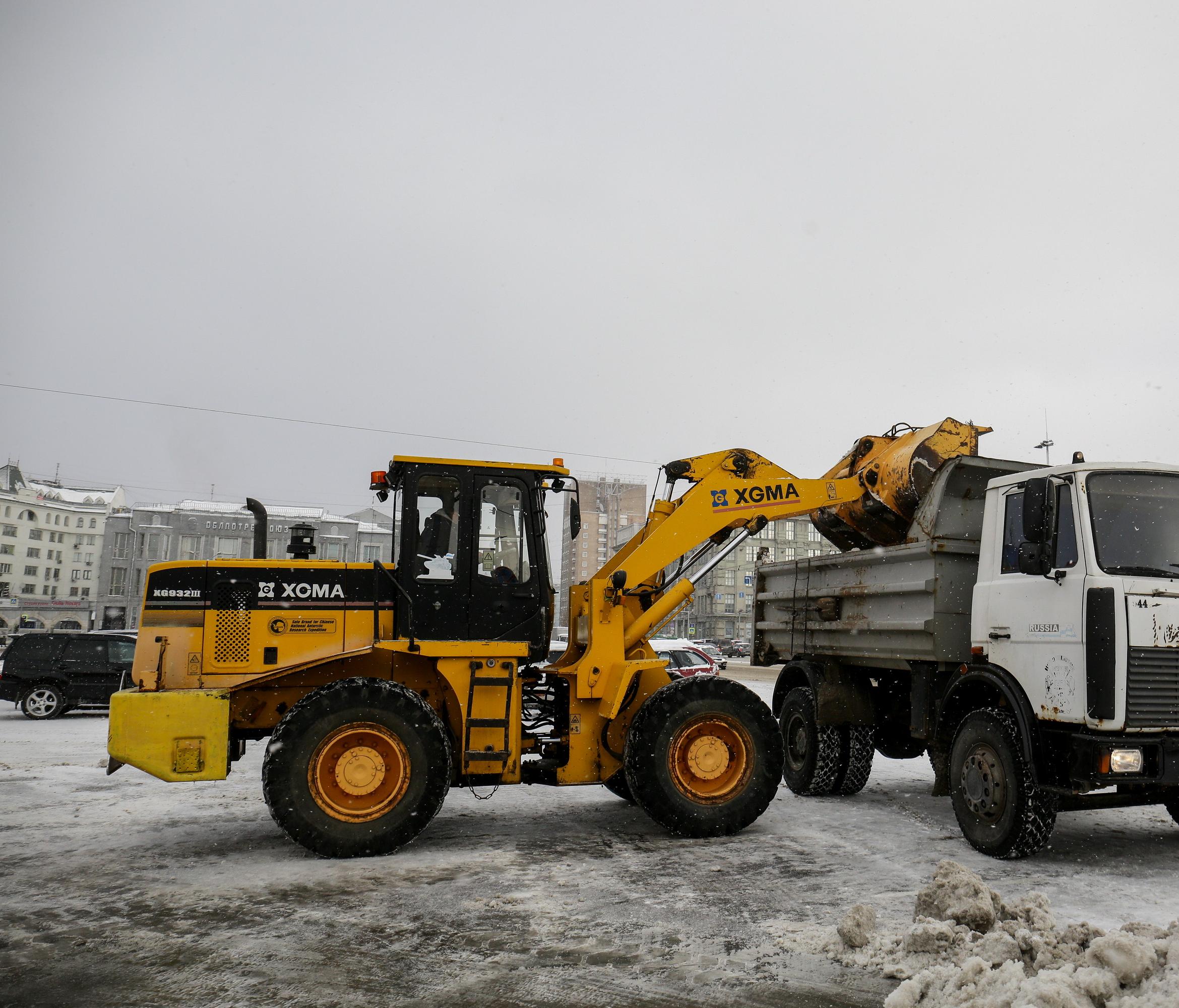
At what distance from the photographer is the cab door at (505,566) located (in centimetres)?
714

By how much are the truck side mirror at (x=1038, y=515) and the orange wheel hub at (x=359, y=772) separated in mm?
4558

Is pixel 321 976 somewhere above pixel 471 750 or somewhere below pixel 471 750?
below

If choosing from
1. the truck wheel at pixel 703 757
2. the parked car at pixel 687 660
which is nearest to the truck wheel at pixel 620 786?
the truck wheel at pixel 703 757

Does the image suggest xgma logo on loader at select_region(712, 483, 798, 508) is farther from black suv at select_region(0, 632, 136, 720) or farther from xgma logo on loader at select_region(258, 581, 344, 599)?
black suv at select_region(0, 632, 136, 720)

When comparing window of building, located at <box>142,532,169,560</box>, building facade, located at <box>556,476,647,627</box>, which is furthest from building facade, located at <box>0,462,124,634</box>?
building facade, located at <box>556,476,647,627</box>

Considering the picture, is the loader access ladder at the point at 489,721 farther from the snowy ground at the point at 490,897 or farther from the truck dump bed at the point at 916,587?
the truck dump bed at the point at 916,587

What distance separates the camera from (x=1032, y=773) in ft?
19.5

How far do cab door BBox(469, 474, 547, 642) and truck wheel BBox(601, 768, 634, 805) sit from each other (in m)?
1.63

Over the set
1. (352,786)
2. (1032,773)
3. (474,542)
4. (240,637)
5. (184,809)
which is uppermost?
(474,542)

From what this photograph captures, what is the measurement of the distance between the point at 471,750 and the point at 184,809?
3.09 meters

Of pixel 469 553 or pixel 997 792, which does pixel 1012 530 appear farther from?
pixel 469 553

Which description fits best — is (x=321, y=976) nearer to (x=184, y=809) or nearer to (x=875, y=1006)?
(x=875, y=1006)

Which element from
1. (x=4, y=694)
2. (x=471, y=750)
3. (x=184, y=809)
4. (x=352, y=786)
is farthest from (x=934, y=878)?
(x=4, y=694)

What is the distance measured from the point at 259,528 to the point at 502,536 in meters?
2.03
